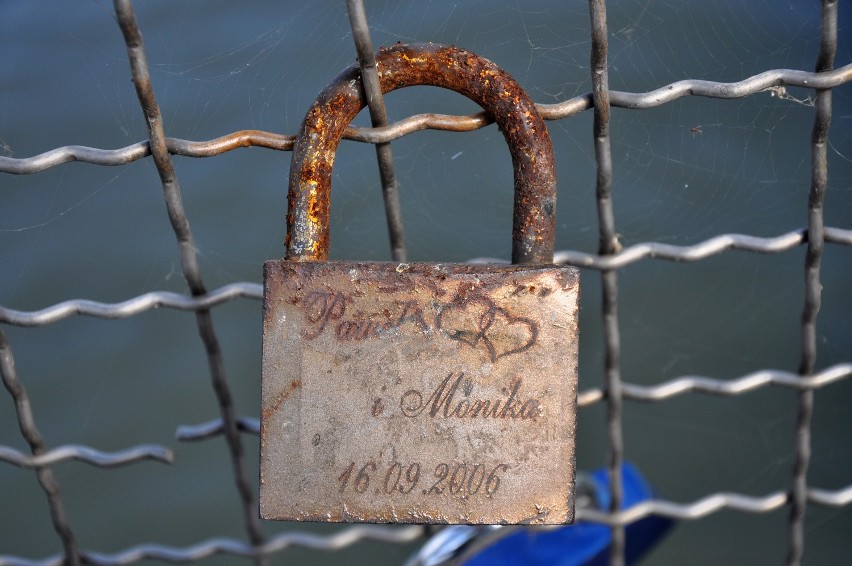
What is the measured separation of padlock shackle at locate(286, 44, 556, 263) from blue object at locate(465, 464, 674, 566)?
121 centimetres

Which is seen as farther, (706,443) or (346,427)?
(706,443)

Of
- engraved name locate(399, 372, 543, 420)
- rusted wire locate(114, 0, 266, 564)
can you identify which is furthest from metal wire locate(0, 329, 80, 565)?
engraved name locate(399, 372, 543, 420)

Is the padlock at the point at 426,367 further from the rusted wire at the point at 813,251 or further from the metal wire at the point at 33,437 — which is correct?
the metal wire at the point at 33,437

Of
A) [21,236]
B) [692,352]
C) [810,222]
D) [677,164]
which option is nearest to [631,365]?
[692,352]

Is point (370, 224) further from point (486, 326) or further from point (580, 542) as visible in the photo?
point (486, 326)

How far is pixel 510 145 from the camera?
33.0 inches

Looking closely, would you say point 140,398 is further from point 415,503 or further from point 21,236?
point 415,503

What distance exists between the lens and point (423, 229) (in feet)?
6.07

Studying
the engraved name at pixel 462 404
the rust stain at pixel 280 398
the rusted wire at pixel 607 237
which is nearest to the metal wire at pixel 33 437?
the rust stain at pixel 280 398

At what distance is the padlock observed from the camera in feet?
2.65

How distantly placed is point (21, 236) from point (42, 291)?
5.9 inches

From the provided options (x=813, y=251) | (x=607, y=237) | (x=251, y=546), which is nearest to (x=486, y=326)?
(x=607, y=237)

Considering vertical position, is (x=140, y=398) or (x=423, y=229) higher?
(x=423, y=229)

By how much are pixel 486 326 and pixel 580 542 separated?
1.29 metres
